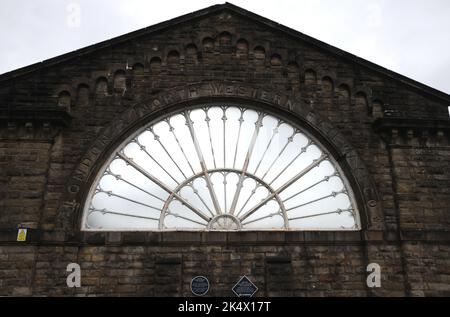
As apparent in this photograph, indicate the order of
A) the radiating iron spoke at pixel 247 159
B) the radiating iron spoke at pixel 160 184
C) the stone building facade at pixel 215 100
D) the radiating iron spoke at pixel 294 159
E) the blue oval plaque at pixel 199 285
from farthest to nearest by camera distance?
the radiating iron spoke at pixel 294 159, the radiating iron spoke at pixel 247 159, the radiating iron spoke at pixel 160 184, the stone building facade at pixel 215 100, the blue oval plaque at pixel 199 285

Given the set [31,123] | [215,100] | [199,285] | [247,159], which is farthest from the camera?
[215,100]

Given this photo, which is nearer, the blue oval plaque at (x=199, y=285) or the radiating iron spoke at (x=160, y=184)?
the blue oval plaque at (x=199, y=285)

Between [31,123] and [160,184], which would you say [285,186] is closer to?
[160,184]

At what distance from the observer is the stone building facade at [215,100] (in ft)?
34.4

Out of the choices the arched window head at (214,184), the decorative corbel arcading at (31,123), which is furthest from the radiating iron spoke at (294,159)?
the decorative corbel arcading at (31,123)

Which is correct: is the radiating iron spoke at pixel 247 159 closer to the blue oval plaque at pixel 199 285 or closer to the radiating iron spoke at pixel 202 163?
the radiating iron spoke at pixel 202 163

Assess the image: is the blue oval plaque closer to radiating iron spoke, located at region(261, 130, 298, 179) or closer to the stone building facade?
the stone building facade

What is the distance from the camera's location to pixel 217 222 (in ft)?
36.5

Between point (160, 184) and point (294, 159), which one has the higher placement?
point (294, 159)

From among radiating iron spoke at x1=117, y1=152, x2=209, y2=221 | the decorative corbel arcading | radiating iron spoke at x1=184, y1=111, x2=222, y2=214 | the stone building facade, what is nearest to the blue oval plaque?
the stone building facade

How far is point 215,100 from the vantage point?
39.9 ft

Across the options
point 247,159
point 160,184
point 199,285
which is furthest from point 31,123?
point 199,285

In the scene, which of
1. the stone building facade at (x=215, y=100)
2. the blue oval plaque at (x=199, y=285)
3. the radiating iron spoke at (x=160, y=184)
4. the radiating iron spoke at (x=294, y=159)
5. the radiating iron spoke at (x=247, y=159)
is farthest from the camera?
the radiating iron spoke at (x=294, y=159)

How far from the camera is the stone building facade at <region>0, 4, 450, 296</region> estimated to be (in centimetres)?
1048
